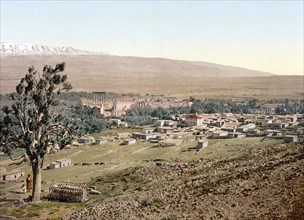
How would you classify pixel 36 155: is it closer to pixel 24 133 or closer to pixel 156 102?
pixel 24 133

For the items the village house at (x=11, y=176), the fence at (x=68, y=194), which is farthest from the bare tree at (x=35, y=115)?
the village house at (x=11, y=176)

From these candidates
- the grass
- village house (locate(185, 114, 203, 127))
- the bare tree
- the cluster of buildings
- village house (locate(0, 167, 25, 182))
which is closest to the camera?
the grass

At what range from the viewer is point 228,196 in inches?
655

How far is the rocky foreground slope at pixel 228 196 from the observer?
586 inches

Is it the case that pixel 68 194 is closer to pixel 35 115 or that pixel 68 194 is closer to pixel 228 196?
pixel 35 115

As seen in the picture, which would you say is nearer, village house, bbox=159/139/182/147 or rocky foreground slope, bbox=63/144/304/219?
rocky foreground slope, bbox=63/144/304/219

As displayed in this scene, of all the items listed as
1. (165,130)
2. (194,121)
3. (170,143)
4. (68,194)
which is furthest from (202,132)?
(68,194)

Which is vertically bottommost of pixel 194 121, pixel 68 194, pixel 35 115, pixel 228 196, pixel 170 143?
pixel 170 143

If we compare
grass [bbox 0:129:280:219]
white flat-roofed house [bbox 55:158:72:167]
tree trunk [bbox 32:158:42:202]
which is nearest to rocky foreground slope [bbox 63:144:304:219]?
grass [bbox 0:129:280:219]

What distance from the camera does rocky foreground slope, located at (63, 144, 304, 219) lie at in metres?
14.9

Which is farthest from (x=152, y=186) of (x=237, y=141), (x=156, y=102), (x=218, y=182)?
(x=156, y=102)

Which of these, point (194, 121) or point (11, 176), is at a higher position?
point (194, 121)

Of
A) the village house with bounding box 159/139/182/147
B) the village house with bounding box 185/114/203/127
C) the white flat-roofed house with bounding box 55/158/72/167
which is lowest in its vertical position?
the white flat-roofed house with bounding box 55/158/72/167

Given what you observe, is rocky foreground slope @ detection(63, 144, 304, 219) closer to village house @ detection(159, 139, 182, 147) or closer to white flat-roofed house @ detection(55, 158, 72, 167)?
white flat-roofed house @ detection(55, 158, 72, 167)
